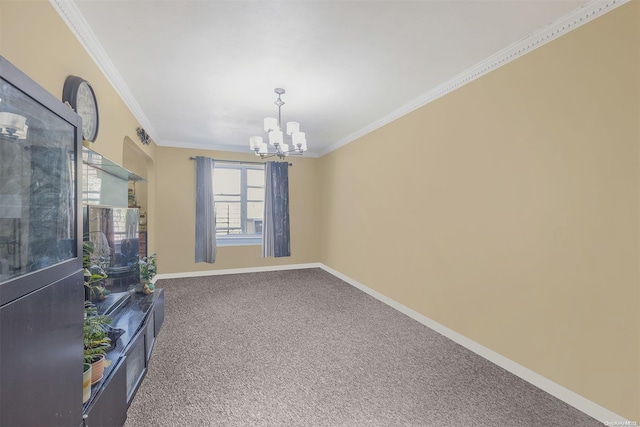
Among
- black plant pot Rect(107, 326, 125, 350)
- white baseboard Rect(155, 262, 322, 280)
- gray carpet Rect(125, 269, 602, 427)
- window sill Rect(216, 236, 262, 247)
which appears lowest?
gray carpet Rect(125, 269, 602, 427)

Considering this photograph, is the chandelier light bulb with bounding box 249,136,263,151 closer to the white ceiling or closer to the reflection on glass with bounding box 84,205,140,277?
the white ceiling

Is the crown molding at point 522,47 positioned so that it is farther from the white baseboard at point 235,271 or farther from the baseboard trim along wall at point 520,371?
the white baseboard at point 235,271

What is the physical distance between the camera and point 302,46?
83.7 inches

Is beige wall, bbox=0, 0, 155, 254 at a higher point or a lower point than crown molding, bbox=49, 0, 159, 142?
lower

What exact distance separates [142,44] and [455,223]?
10.1ft

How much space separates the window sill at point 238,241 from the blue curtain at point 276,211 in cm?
26

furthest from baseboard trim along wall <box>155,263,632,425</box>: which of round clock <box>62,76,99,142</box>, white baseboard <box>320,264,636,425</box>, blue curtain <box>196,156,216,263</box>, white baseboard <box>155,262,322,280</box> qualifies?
round clock <box>62,76,99,142</box>

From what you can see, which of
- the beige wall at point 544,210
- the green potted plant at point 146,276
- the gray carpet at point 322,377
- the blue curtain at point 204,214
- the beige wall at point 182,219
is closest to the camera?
the beige wall at point 544,210

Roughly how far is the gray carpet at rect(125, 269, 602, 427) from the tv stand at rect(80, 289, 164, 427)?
14cm

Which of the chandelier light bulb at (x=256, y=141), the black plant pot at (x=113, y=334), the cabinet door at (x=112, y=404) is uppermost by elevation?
the chandelier light bulb at (x=256, y=141)

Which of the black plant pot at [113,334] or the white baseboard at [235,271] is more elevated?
the black plant pot at [113,334]

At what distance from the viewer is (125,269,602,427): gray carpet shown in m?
1.74

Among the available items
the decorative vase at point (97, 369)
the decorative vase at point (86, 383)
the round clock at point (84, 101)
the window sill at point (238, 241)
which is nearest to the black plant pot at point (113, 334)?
the decorative vase at point (97, 369)

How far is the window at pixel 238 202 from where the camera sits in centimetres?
566
